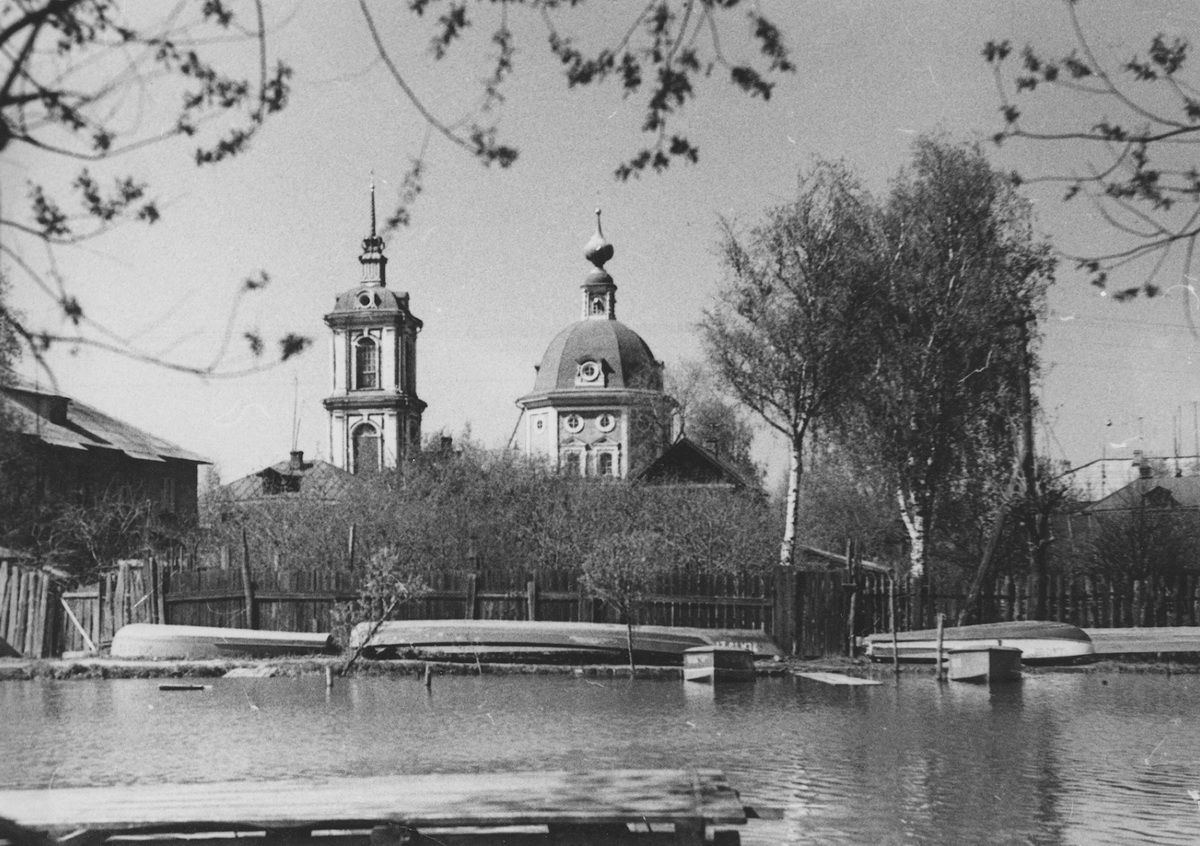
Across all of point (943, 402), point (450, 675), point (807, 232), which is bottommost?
point (450, 675)

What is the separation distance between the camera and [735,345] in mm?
25906

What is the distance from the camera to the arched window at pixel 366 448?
112 ft

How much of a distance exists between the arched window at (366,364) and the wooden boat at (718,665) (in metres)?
32.0

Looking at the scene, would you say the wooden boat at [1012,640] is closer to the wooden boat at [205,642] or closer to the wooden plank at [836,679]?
the wooden plank at [836,679]

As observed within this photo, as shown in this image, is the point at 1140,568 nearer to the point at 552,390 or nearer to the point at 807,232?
the point at 807,232

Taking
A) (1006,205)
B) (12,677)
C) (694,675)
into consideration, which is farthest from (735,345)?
(12,677)

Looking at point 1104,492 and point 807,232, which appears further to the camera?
point 1104,492

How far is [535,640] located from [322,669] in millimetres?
3398

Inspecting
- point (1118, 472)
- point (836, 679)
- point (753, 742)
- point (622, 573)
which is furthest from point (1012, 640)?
point (1118, 472)

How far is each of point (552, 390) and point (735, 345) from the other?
34627mm

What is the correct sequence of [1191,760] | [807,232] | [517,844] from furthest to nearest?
[807,232], [1191,760], [517,844]

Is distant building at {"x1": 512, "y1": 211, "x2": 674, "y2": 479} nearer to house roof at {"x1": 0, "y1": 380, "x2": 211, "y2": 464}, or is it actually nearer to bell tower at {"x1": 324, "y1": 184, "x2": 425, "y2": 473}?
bell tower at {"x1": 324, "y1": 184, "x2": 425, "y2": 473}

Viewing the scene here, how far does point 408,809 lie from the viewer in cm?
632

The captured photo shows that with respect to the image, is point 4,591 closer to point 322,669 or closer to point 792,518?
point 322,669
